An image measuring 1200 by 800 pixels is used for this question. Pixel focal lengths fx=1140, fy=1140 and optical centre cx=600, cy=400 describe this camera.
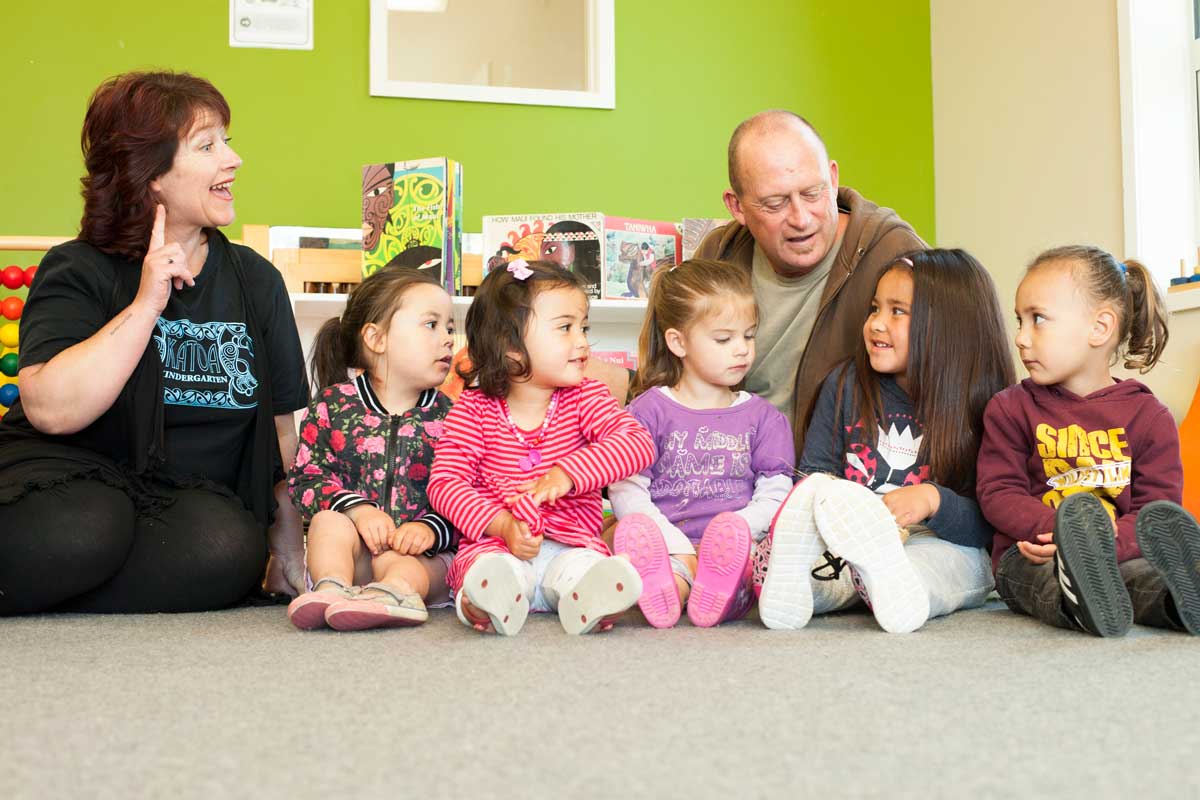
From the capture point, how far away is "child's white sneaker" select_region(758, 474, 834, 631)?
149cm

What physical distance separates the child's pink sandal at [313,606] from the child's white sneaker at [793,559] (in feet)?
1.90

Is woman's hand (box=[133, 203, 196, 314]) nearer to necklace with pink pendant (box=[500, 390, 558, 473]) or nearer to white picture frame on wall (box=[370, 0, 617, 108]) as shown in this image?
necklace with pink pendant (box=[500, 390, 558, 473])

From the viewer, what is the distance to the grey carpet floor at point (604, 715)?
2.60 ft

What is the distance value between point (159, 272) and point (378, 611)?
2.13 feet

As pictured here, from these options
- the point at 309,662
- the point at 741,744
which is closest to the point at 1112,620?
the point at 741,744

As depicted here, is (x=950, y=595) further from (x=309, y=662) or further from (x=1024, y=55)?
(x=1024, y=55)

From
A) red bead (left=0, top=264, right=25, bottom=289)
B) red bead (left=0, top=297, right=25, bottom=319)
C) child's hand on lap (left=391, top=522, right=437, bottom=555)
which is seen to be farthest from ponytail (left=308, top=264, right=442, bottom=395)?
red bead (left=0, top=297, right=25, bottom=319)

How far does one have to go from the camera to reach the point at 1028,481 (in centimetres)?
175

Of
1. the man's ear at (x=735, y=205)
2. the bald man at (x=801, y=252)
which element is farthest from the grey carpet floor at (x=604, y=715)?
the man's ear at (x=735, y=205)

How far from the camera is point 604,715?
988 mm

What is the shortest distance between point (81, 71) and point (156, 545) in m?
2.16

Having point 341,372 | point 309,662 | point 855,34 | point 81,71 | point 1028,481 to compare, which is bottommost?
point 309,662

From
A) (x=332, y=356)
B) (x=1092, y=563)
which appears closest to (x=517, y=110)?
(x=332, y=356)

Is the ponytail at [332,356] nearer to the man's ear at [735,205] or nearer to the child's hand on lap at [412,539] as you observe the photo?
the child's hand on lap at [412,539]
